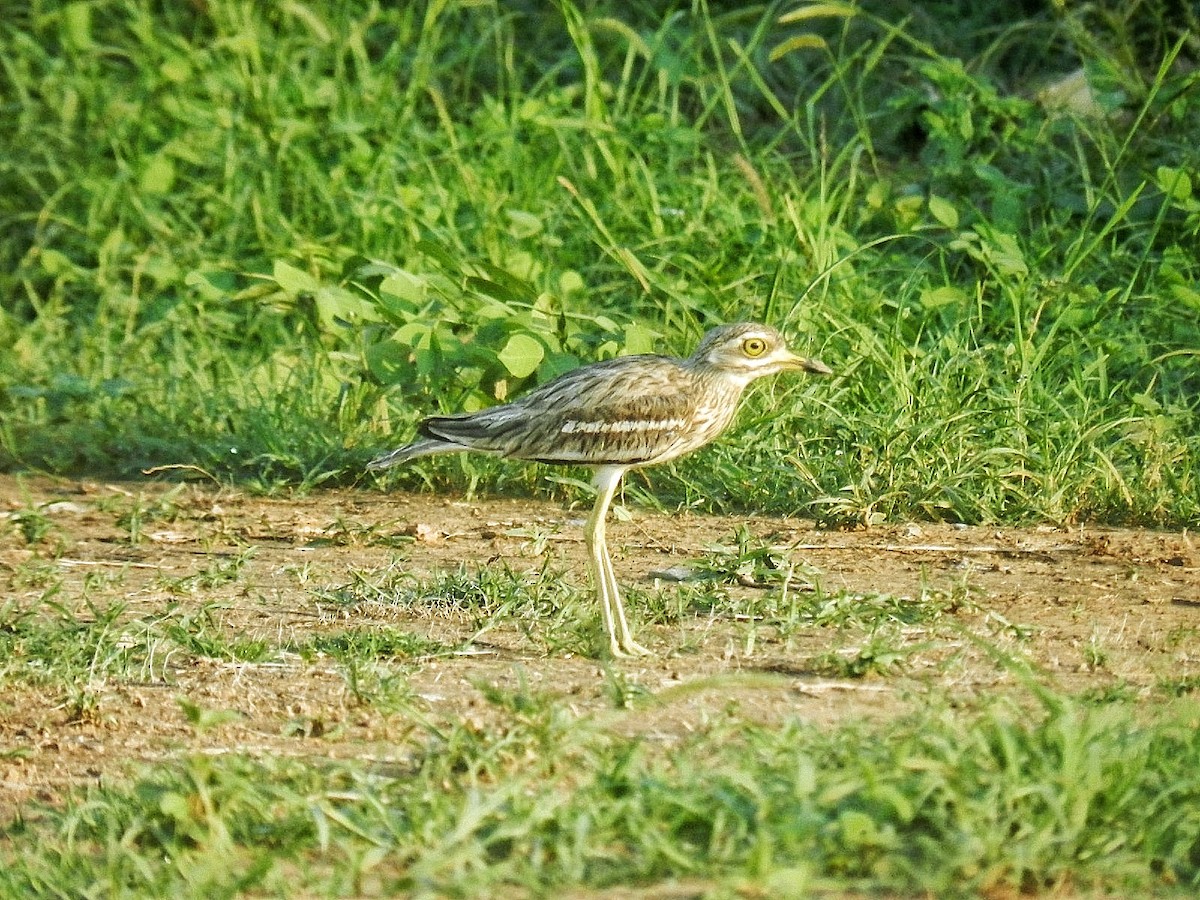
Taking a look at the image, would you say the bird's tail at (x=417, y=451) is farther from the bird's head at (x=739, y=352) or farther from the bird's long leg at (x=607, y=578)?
the bird's head at (x=739, y=352)

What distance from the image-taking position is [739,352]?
5828 mm

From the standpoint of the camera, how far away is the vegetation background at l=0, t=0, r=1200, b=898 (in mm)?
3852

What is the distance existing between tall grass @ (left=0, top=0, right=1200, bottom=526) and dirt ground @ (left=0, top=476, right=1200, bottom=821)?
260 millimetres

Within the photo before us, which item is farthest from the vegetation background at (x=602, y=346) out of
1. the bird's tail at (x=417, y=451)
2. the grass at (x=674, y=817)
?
the bird's tail at (x=417, y=451)

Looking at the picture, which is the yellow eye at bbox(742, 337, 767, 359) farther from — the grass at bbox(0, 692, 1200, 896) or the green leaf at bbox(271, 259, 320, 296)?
the green leaf at bbox(271, 259, 320, 296)

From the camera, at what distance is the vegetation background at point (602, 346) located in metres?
3.85

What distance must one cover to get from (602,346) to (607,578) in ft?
5.69

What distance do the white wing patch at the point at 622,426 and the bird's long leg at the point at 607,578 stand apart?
13 centimetres

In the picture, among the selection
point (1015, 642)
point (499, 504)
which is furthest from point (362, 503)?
point (1015, 642)

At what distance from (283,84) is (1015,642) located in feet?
17.9

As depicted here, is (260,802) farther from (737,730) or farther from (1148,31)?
(1148,31)

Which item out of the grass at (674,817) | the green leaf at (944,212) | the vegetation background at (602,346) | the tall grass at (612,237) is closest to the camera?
the grass at (674,817)

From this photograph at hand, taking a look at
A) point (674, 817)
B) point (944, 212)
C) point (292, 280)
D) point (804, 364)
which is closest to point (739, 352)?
point (804, 364)

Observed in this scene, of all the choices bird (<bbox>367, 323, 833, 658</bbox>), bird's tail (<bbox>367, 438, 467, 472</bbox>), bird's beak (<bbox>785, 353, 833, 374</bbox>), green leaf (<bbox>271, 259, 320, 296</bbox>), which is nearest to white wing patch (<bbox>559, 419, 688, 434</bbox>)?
bird (<bbox>367, 323, 833, 658</bbox>)
